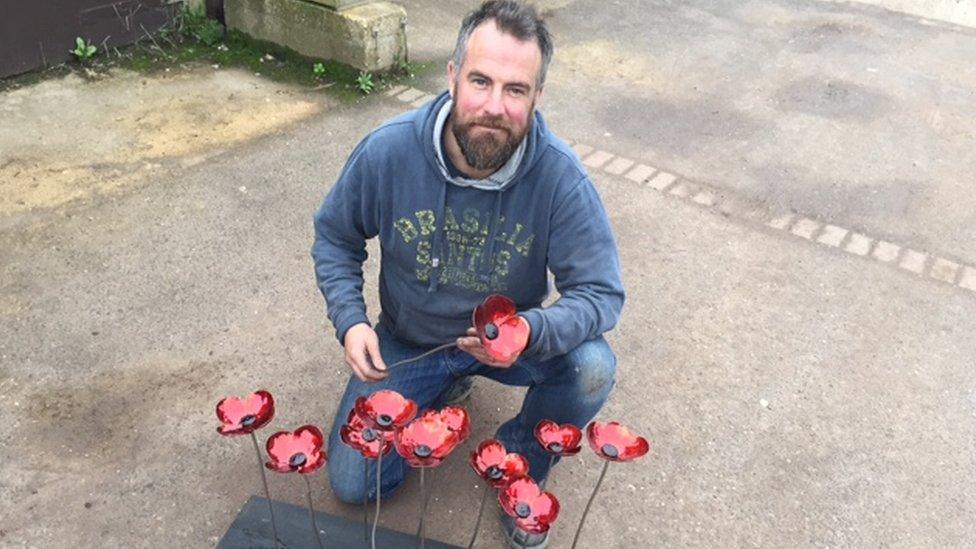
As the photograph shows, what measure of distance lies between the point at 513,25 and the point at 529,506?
1.13 metres

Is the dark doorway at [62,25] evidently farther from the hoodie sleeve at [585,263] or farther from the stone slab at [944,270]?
the stone slab at [944,270]

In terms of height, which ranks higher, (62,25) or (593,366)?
(593,366)

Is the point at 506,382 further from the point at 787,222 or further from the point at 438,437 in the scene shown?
the point at 787,222

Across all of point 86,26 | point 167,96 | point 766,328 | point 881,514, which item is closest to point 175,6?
point 86,26

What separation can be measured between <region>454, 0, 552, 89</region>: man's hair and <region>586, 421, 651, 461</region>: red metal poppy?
2.87ft

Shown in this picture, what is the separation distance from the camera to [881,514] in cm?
271

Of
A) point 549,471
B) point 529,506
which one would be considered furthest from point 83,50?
point 529,506

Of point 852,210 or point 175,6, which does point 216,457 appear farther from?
point 175,6

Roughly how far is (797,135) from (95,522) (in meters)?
4.40

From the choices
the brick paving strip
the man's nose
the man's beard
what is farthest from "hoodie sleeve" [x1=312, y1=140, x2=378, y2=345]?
the brick paving strip

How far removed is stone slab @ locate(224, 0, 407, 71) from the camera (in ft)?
16.9

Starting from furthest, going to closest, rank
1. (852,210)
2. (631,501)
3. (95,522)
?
(852,210)
(631,501)
(95,522)

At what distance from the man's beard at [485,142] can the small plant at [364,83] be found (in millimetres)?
3105

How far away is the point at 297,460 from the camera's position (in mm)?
1870
